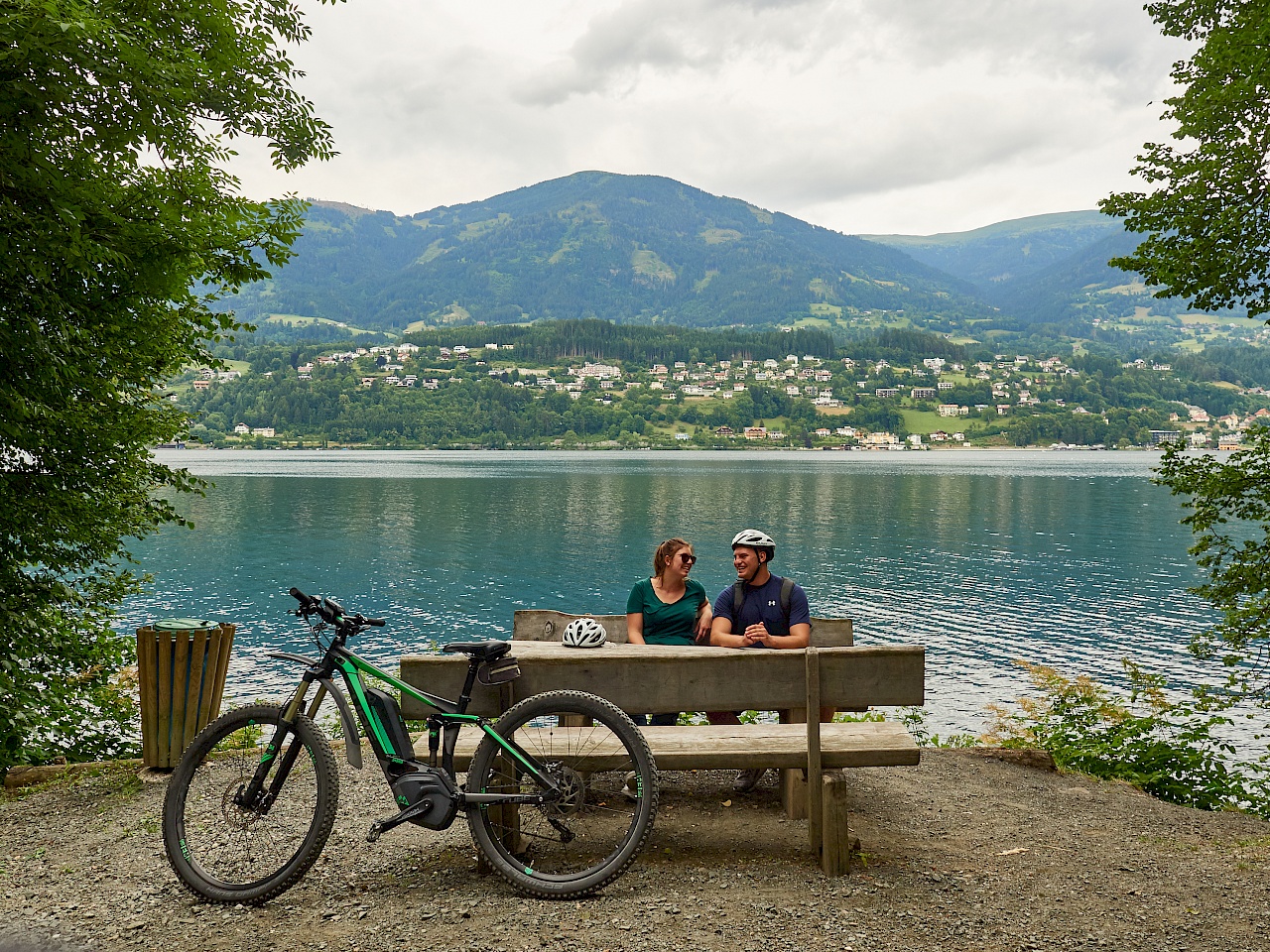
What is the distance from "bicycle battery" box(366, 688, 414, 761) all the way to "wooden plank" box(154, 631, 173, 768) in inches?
129

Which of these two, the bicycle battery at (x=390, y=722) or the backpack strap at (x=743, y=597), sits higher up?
the backpack strap at (x=743, y=597)

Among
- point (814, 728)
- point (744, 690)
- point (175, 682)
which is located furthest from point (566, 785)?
point (175, 682)

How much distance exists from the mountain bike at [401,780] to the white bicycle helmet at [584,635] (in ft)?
3.31

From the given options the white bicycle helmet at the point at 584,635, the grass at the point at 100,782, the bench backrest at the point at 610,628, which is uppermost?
the white bicycle helmet at the point at 584,635

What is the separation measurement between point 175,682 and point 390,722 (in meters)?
3.34

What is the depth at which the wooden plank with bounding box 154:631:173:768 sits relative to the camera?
22.7ft

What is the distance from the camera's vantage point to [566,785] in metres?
4.59

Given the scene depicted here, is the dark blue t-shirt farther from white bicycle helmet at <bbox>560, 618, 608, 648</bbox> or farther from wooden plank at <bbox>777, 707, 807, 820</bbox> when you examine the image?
white bicycle helmet at <bbox>560, 618, 608, 648</bbox>

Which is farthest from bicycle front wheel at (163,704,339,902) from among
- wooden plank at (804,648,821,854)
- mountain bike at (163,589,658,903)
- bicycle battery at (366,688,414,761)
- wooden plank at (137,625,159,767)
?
wooden plank at (804,648,821,854)

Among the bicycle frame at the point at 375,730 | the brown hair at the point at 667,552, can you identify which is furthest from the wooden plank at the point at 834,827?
the brown hair at the point at 667,552

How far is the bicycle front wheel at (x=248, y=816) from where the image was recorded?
4543 millimetres

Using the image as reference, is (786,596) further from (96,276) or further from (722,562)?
(722,562)

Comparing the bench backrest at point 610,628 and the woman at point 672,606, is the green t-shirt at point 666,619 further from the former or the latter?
the bench backrest at point 610,628

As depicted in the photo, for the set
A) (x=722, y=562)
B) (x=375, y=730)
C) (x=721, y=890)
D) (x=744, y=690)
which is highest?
A: (x=744, y=690)
